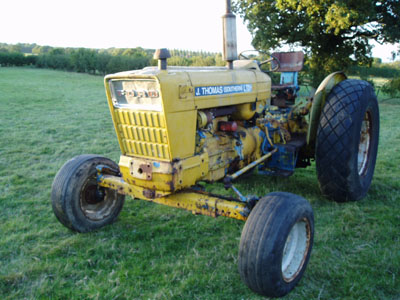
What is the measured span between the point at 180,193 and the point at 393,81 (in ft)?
46.9

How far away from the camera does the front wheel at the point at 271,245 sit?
2.49m

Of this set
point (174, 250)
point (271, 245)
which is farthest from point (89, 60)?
point (271, 245)

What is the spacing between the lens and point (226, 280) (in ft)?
9.24

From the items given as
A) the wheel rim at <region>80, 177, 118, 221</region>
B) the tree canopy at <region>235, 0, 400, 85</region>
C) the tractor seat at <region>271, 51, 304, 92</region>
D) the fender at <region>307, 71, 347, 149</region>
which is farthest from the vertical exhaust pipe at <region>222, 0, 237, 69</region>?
the tree canopy at <region>235, 0, 400, 85</region>

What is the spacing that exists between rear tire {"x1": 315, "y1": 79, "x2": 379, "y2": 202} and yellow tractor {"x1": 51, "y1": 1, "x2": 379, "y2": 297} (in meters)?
0.01

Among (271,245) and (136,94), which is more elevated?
(136,94)

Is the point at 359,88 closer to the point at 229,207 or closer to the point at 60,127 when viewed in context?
the point at 229,207

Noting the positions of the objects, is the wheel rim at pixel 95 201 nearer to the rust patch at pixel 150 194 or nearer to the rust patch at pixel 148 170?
the rust patch at pixel 150 194

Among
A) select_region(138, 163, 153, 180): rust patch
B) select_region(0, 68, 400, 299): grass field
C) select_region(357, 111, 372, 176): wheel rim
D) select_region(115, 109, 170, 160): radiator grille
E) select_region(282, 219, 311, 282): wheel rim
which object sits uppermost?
select_region(115, 109, 170, 160): radiator grille

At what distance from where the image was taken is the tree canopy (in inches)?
514

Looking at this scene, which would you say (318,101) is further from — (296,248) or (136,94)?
A: (136,94)

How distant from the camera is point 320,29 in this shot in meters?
14.5

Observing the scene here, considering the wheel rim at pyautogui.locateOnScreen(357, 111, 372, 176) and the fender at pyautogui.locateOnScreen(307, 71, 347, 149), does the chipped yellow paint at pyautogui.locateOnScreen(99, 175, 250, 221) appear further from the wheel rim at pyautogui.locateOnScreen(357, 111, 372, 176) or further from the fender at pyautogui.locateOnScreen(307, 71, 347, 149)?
the wheel rim at pyautogui.locateOnScreen(357, 111, 372, 176)

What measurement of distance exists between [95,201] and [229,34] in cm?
214
